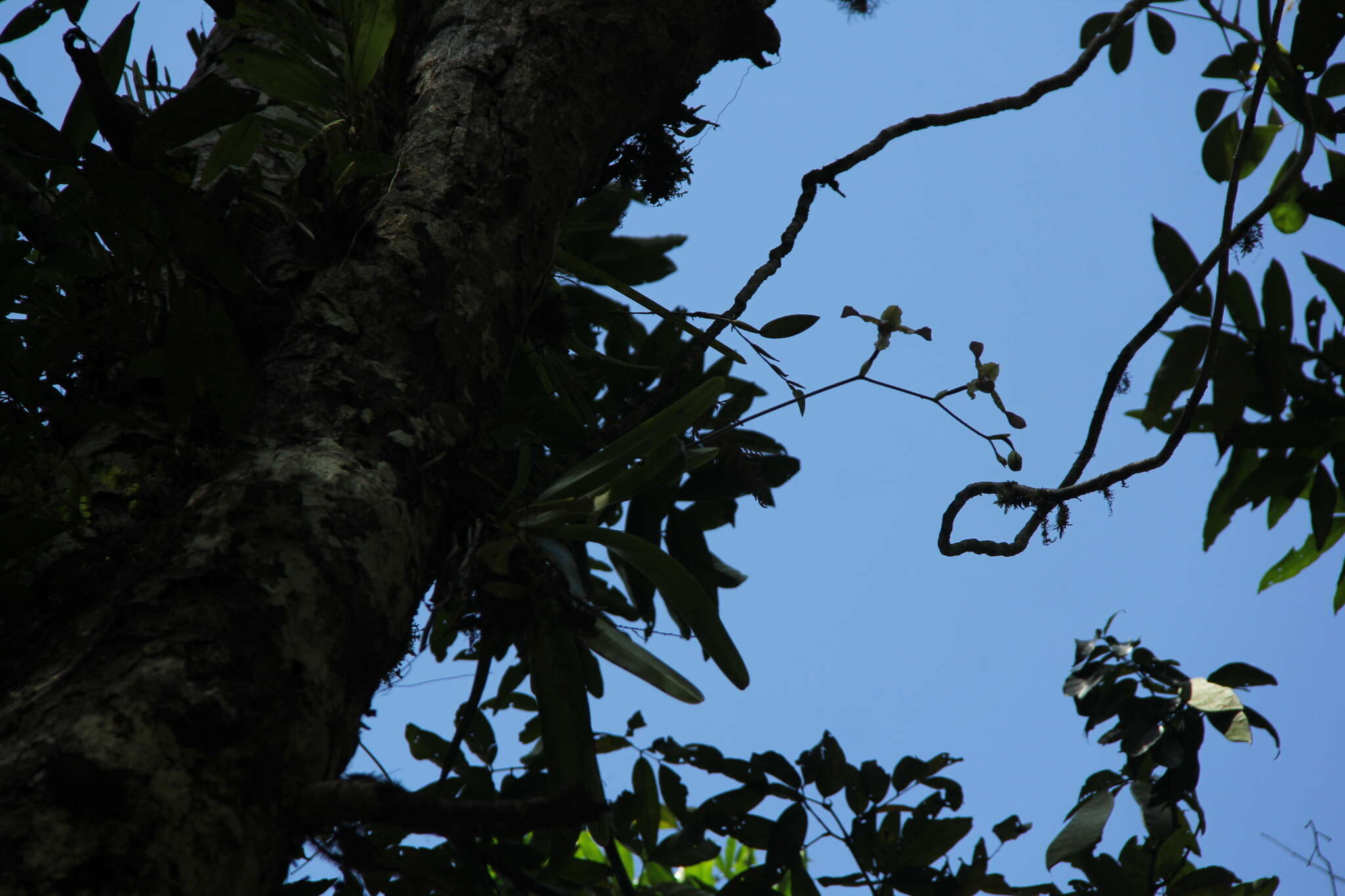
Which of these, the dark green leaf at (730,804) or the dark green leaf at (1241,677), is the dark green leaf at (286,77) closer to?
the dark green leaf at (730,804)

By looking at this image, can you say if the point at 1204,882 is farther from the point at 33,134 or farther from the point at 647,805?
the point at 33,134

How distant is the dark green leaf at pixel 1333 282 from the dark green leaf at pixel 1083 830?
1.10 metres

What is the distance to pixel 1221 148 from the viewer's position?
81.2 inches

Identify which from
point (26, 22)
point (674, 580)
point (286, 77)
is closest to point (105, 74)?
point (26, 22)

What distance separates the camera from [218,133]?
1.20 m

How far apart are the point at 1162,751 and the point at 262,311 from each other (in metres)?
1.76

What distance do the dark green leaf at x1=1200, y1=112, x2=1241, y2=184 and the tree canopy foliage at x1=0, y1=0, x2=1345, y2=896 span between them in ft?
0.03

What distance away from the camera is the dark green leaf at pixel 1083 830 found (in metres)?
1.63

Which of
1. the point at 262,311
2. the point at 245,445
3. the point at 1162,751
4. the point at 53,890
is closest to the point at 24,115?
the point at 262,311

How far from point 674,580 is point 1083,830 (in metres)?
1.20

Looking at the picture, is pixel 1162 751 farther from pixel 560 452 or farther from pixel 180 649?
pixel 180 649

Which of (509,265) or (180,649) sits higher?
(509,265)

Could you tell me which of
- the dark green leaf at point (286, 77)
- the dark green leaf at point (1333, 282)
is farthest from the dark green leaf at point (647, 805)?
the dark green leaf at point (1333, 282)

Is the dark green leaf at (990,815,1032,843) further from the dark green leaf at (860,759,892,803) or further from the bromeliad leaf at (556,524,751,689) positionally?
the bromeliad leaf at (556,524,751,689)
